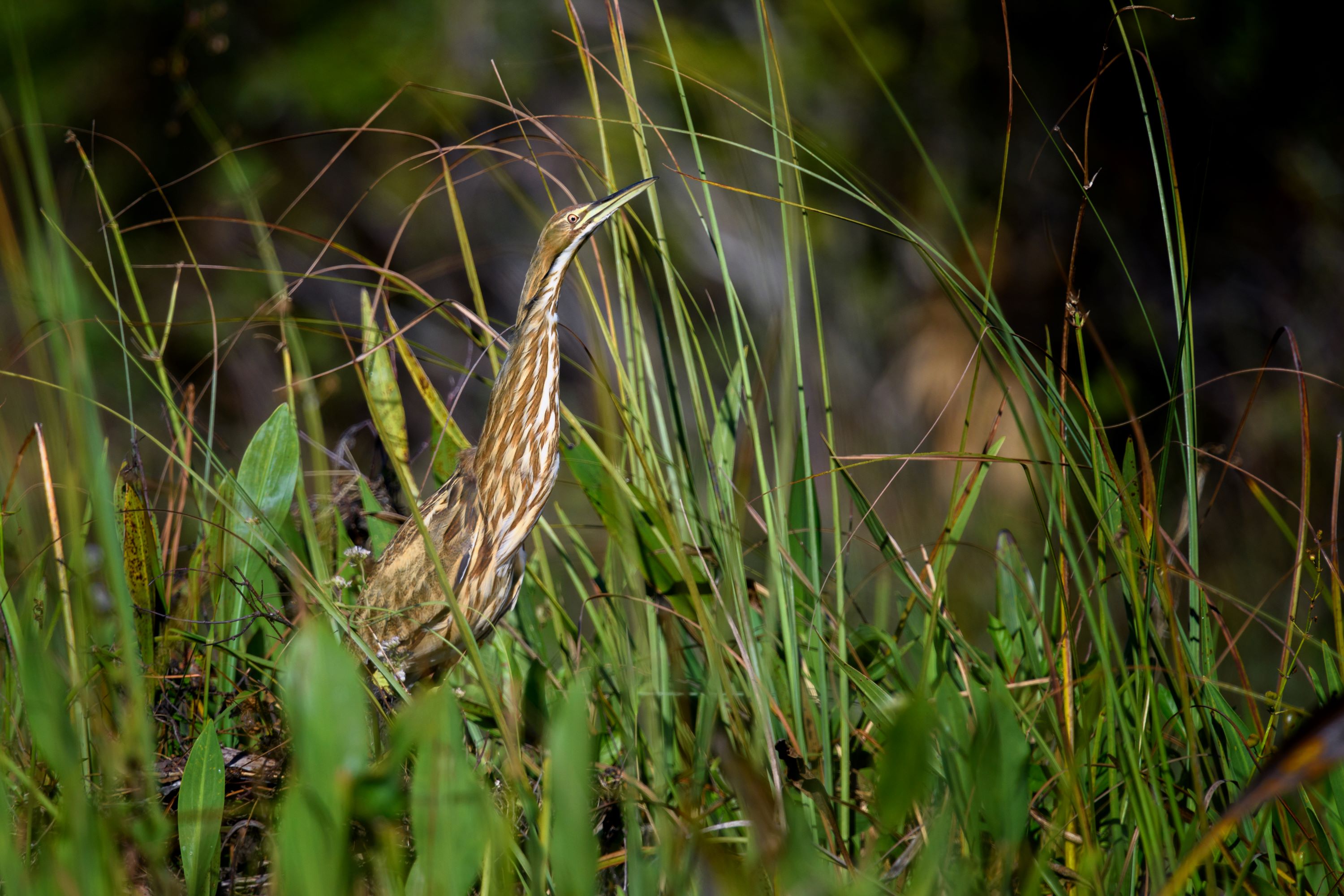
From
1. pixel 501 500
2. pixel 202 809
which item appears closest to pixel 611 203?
pixel 501 500

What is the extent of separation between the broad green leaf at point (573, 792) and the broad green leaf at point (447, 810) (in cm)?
5

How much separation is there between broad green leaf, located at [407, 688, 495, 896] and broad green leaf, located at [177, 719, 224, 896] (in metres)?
0.23

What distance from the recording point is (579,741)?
62 cm

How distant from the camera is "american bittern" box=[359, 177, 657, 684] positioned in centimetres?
121

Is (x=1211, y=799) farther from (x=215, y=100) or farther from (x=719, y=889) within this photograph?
(x=215, y=100)

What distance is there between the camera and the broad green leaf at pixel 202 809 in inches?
31.6

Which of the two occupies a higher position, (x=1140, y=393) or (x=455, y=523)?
(x=455, y=523)

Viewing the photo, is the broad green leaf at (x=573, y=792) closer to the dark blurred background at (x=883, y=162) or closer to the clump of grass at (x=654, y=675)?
the clump of grass at (x=654, y=675)

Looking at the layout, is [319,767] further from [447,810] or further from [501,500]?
[501,500]

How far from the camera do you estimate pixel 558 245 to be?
122cm

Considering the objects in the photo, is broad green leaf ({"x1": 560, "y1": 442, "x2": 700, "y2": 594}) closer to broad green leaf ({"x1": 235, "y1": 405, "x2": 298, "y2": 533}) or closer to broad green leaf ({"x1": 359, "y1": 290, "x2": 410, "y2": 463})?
broad green leaf ({"x1": 359, "y1": 290, "x2": 410, "y2": 463})

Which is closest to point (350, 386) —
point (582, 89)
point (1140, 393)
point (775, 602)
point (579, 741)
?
point (582, 89)

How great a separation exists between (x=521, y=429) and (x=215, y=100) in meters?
4.06

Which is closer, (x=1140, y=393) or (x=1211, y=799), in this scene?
(x=1211, y=799)
